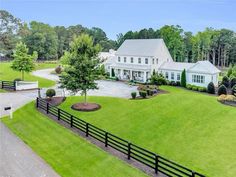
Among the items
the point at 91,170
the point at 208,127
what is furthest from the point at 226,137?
the point at 91,170

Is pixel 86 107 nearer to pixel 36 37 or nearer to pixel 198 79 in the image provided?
pixel 198 79

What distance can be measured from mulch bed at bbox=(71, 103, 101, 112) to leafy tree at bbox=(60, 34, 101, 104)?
5.24ft

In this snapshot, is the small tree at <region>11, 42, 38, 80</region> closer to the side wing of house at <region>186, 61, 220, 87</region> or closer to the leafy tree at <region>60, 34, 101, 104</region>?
the leafy tree at <region>60, 34, 101, 104</region>

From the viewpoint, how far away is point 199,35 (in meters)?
79.6

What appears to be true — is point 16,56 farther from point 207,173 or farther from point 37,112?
point 207,173

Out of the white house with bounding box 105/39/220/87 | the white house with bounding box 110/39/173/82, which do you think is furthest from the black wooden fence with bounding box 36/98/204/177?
the white house with bounding box 105/39/220/87

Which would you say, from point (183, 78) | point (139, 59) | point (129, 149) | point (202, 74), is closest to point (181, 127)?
Answer: point (129, 149)

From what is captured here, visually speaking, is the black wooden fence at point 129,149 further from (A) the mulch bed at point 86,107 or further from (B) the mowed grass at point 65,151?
(A) the mulch bed at point 86,107

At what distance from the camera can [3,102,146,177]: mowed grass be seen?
14.2 meters

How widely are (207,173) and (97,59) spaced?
658 inches

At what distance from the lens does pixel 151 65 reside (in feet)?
156

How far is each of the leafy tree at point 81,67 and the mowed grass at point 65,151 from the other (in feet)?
15.2

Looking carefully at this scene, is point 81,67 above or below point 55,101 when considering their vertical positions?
above

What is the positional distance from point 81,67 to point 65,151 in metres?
10.9
